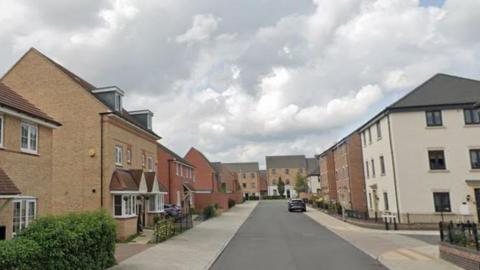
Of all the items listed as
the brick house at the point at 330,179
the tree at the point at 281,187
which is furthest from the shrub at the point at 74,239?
the tree at the point at 281,187

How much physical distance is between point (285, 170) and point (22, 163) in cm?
10724

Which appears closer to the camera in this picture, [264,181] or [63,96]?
[63,96]

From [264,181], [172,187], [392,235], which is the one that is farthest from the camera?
[264,181]

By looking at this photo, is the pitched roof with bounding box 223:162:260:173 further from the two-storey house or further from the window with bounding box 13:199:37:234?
the window with bounding box 13:199:37:234

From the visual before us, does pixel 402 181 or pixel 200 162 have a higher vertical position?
pixel 200 162

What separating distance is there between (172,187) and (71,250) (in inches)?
1252

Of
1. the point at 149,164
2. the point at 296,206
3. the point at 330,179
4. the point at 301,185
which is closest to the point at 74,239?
the point at 149,164

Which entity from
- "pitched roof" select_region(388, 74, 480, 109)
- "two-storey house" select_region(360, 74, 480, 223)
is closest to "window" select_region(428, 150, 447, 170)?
"two-storey house" select_region(360, 74, 480, 223)

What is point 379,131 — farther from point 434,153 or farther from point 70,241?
point 70,241

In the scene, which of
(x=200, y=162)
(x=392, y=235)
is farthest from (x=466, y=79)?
(x=200, y=162)

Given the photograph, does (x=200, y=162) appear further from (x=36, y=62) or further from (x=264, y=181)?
(x=264, y=181)

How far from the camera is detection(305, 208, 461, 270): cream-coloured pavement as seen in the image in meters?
13.8

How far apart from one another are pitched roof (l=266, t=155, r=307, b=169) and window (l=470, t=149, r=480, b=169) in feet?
301

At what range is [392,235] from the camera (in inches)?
941
